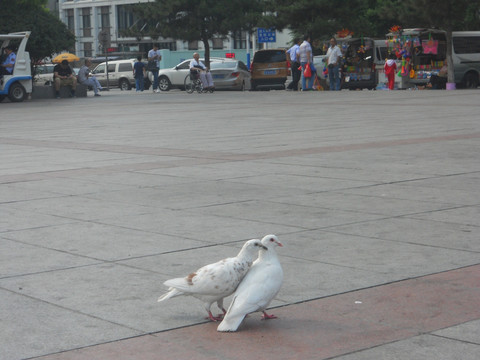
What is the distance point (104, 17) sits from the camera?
90.4 metres

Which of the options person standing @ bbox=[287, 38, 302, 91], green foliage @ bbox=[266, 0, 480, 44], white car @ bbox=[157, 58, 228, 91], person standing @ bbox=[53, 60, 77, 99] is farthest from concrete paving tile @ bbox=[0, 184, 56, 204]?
white car @ bbox=[157, 58, 228, 91]

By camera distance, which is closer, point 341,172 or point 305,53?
point 341,172

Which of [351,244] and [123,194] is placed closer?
[351,244]

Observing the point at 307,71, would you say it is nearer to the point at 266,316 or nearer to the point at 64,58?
the point at 266,316

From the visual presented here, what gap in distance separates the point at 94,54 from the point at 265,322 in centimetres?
8952

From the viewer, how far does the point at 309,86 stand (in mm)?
32469

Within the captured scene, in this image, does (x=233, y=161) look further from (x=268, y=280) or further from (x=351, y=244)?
(x=268, y=280)

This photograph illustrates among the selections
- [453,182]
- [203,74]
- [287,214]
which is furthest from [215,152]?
[203,74]

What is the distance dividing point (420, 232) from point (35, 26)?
98.7 feet

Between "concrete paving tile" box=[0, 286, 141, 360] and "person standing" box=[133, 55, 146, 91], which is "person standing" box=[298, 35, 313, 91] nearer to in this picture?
"person standing" box=[133, 55, 146, 91]

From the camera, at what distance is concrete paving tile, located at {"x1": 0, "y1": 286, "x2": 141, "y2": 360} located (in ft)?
13.6

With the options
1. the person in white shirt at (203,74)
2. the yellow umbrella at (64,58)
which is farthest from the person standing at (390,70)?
the yellow umbrella at (64,58)

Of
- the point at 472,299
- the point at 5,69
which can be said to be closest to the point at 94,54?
the point at 5,69

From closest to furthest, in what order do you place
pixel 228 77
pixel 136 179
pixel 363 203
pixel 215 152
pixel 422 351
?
pixel 422 351 < pixel 363 203 < pixel 136 179 < pixel 215 152 < pixel 228 77
